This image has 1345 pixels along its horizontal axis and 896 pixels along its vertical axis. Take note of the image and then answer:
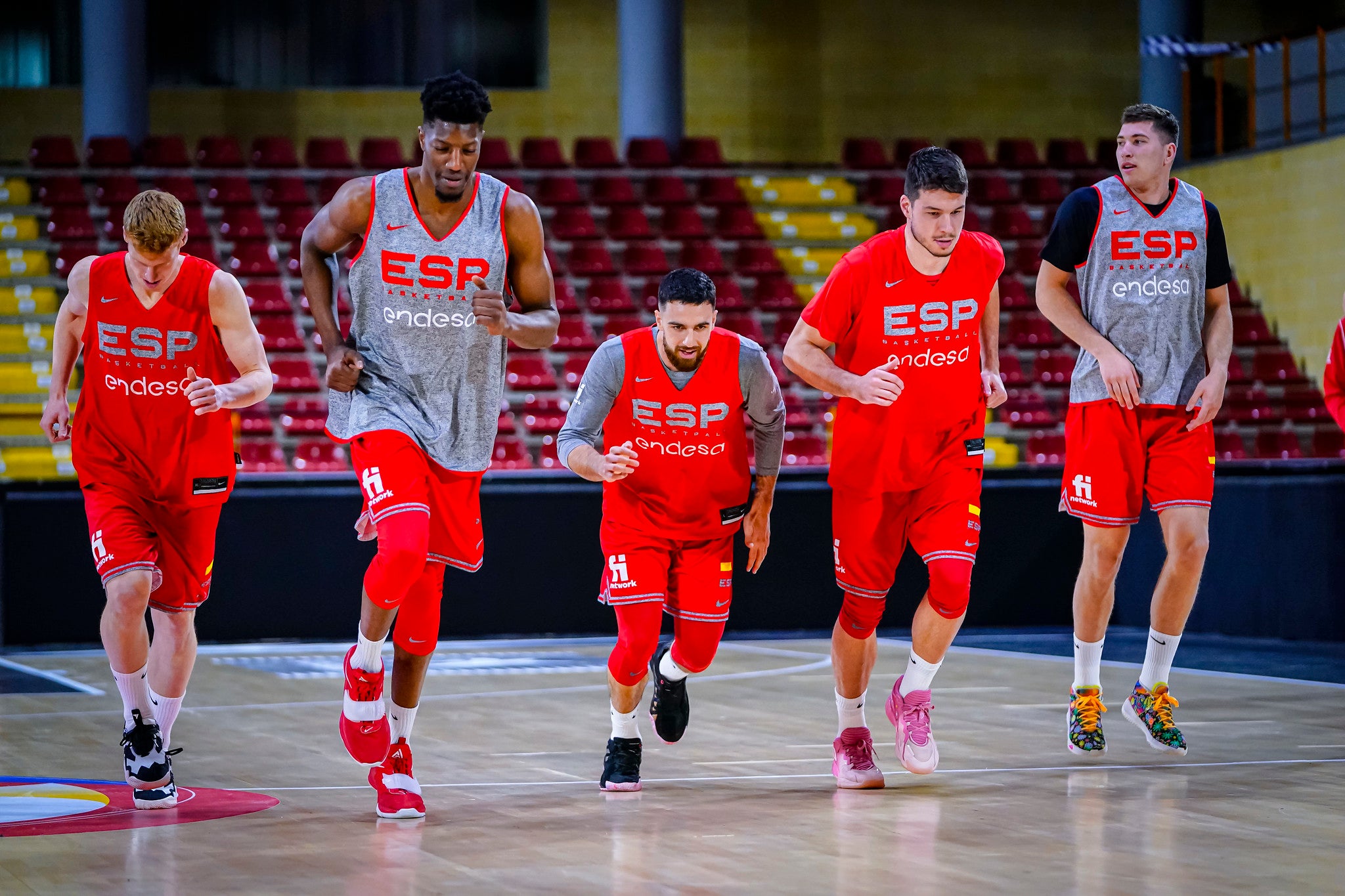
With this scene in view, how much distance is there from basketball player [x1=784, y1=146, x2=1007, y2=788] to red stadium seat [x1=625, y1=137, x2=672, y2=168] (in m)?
10.2

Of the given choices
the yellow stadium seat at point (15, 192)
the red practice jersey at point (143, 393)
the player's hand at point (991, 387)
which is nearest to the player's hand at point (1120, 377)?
the player's hand at point (991, 387)

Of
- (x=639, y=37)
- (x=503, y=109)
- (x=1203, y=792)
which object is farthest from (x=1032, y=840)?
(x=503, y=109)

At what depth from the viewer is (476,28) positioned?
692 inches

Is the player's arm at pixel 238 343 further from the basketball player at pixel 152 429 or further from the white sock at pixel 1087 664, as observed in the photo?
the white sock at pixel 1087 664

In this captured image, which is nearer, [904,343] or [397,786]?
[397,786]

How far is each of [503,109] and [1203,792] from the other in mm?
13802

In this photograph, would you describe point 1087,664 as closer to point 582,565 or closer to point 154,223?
point 154,223

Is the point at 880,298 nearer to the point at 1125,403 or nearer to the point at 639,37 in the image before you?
the point at 1125,403

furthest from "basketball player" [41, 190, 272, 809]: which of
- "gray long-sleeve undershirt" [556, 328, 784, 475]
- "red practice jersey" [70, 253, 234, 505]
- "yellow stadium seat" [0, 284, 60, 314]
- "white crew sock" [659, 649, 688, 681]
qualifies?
"yellow stadium seat" [0, 284, 60, 314]

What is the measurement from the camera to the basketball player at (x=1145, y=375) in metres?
5.54

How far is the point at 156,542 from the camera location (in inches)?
195

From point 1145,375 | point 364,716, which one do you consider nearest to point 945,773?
point 1145,375

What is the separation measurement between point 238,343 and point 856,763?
212 centimetres

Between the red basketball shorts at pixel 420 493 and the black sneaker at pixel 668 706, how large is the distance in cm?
82
